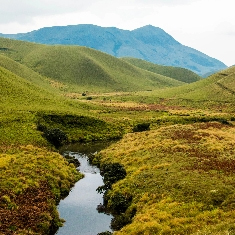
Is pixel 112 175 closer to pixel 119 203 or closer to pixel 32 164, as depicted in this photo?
pixel 119 203

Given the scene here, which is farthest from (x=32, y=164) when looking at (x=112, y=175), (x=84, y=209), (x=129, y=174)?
(x=129, y=174)

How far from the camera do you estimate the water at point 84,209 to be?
33.3 meters

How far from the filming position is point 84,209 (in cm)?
3819

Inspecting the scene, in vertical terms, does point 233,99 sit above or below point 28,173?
above

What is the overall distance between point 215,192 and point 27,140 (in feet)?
135

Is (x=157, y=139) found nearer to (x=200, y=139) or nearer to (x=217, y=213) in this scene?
(x=200, y=139)

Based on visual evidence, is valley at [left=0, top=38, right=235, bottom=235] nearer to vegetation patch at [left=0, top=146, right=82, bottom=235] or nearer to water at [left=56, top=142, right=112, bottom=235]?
vegetation patch at [left=0, top=146, right=82, bottom=235]

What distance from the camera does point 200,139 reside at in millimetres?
61562

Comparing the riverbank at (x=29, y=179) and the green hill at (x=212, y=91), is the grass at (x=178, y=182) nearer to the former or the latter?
the riverbank at (x=29, y=179)

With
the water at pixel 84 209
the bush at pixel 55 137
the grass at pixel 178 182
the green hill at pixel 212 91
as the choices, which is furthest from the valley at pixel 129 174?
the green hill at pixel 212 91

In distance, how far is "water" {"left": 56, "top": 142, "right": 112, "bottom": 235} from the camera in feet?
109

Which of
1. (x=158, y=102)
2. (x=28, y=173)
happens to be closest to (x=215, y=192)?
(x=28, y=173)

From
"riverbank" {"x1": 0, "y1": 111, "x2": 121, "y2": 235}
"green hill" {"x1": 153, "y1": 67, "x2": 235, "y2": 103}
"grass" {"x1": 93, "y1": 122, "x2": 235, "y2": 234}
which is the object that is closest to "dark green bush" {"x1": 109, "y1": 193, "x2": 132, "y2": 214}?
"grass" {"x1": 93, "y1": 122, "x2": 235, "y2": 234}

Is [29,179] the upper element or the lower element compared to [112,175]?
upper
